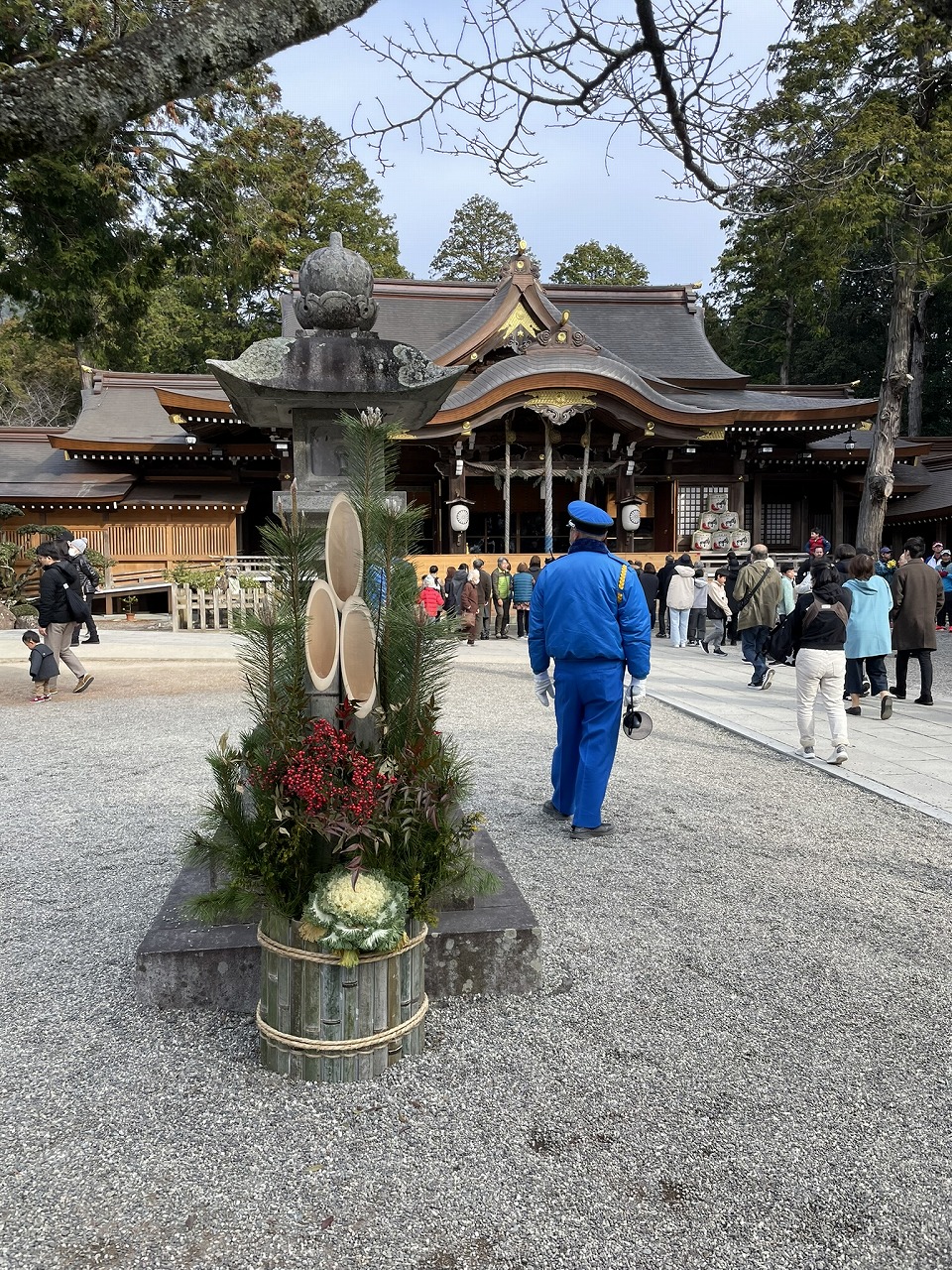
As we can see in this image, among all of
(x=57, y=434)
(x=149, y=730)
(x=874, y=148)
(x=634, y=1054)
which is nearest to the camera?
(x=634, y=1054)

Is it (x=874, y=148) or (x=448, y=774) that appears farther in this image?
(x=874, y=148)

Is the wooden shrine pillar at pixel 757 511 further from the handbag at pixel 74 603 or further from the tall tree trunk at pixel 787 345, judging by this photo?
the handbag at pixel 74 603

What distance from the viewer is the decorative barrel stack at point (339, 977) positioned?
204 centimetres

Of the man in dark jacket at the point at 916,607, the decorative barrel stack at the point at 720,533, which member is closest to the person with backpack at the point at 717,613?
the man in dark jacket at the point at 916,607

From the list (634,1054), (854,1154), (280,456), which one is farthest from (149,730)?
Result: (280,456)

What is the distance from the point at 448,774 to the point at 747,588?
780 cm

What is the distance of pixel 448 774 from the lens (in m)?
2.36

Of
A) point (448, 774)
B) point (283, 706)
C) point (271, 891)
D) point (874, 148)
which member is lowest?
point (271, 891)

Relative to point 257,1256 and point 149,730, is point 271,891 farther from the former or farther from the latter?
point 149,730

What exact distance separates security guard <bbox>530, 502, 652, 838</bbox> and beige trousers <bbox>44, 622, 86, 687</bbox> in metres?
5.71

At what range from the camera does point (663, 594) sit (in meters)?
14.9

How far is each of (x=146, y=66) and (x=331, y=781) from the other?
2.36m

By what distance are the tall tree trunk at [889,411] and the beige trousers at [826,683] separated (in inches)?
466

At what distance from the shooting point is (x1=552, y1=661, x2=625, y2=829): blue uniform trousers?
12.9 feet
